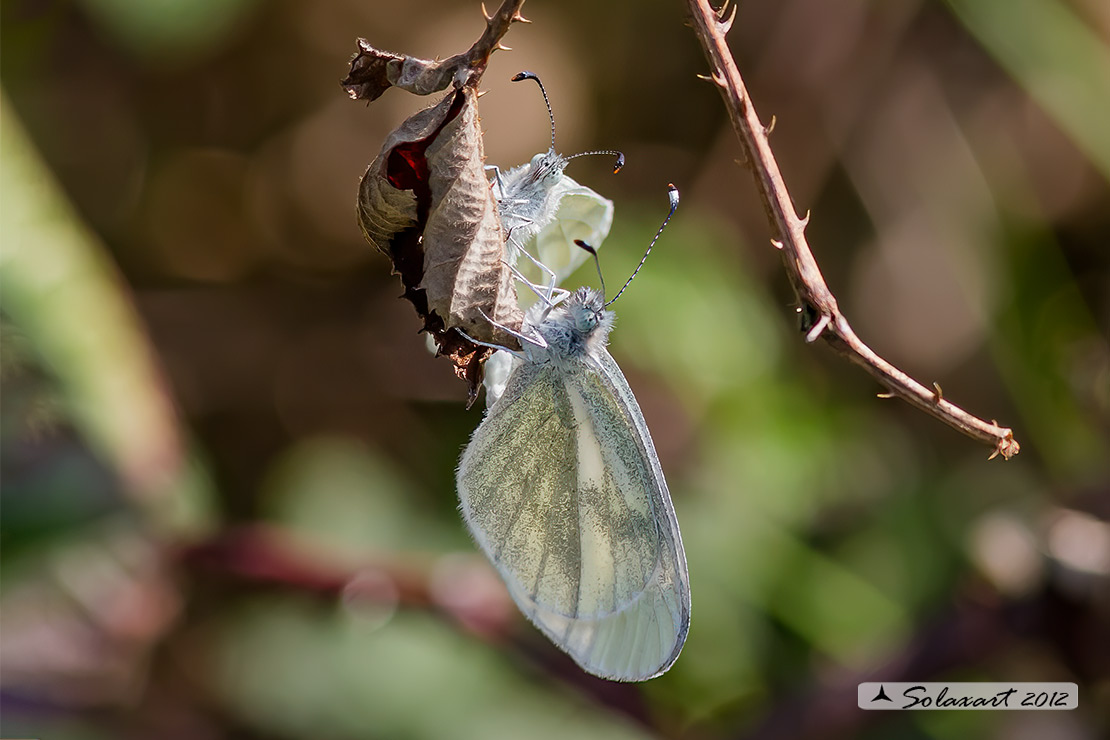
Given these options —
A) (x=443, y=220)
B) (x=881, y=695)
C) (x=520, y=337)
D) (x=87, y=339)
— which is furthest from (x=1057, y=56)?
(x=87, y=339)

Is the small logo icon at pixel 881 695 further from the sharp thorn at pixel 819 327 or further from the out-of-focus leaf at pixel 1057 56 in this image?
the out-of-focus leaf at pixel 1057 56

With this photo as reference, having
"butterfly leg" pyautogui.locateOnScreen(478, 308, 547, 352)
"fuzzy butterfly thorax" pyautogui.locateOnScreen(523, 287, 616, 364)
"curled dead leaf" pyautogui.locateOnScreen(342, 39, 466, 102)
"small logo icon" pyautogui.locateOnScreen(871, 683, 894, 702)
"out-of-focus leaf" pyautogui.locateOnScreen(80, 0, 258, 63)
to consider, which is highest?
"out-of-focus leaf" pyautogui.locateOnScreen(80, 0, 258, 63)

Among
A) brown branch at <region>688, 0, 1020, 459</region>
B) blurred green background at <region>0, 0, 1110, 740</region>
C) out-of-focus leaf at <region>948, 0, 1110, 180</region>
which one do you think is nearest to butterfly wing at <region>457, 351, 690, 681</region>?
brown branch at <region>688, 0, 1020, 459</region>

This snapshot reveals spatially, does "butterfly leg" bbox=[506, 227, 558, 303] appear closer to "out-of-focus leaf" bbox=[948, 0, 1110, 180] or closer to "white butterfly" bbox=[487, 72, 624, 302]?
"white butterfly" bbox=[487, 72, 624, 302]

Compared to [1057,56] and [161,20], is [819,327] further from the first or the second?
[1057,56]

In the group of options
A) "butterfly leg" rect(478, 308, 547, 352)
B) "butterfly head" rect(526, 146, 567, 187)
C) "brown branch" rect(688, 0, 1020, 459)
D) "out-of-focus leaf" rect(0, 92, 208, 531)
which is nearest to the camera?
"brown branch" rect(688, 0, 1020, 459)

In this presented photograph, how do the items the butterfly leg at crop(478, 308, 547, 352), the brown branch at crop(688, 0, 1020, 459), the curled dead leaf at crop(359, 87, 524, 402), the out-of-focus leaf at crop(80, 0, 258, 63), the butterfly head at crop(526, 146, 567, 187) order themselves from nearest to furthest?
the brown branch at crop(688, 0, 1020, 459) < the curled dead leaf at crop(359, 87, 524, 402) < the butterfly leg at crop(478, 308, 547, 352) < the butterfly head at crop(526, 146, 567, 187) < the out-of-focus leaf at crop(80, 0, 258, 63)
